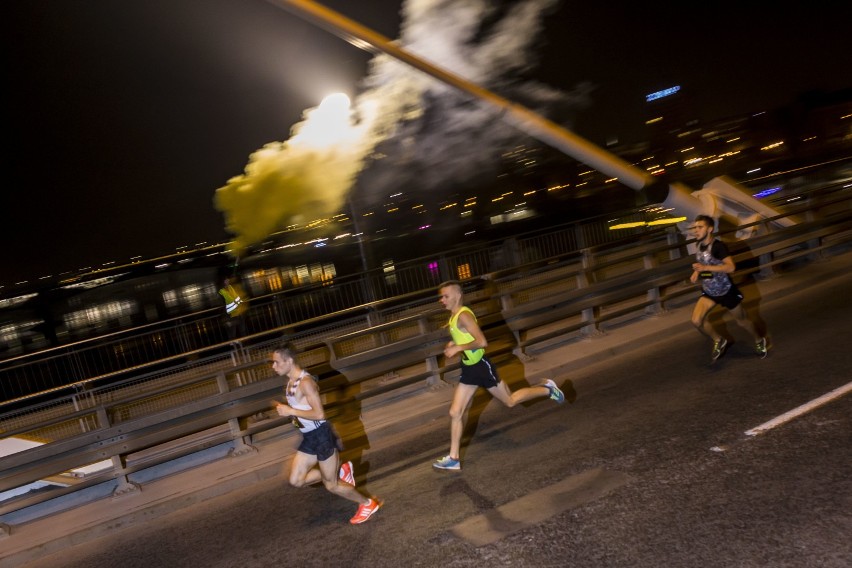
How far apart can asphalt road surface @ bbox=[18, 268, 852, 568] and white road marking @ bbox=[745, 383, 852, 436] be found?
0.08 m

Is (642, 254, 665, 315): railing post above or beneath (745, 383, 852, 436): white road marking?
above

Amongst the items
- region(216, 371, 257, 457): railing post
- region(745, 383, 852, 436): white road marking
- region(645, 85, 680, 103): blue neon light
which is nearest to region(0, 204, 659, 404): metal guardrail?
region(216, 371, 257, 457): railing post

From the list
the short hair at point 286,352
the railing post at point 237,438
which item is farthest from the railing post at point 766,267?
the short hair at point 286,352

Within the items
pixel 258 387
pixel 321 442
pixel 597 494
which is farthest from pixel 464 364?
pixel 258 387

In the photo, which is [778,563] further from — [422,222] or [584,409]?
[422,222]

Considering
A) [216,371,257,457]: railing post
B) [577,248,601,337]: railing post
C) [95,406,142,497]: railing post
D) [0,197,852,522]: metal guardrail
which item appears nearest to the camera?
[0,197,852,522]: metal guardrail

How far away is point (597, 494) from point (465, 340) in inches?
68.6

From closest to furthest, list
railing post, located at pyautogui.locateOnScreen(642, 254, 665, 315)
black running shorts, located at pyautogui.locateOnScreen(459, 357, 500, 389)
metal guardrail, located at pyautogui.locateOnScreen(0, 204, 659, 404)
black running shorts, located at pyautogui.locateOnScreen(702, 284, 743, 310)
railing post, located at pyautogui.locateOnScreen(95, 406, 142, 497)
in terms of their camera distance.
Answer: black running shorts, located at pyautogui.locateOnScreen(459, 357, 500, 389), railing post, located at pyautogui.locateOnScreen(95, 406, 142, 497), black running shorts, located at pyautogui.locateOnScreen(702, 284, 743, 310), railing post, located at pyautogui.locateOnScreen(642, 254, 665, 315), metal guardrail, located at pyautogui.locateOnScreen(0, 204, 659, 404)

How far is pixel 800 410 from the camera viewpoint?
232 inches

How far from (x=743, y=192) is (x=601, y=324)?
6.05 meters

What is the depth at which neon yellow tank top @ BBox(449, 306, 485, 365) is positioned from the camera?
18.9 feet

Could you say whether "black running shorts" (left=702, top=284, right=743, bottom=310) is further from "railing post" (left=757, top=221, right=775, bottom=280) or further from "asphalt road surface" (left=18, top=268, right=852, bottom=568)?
"railing post" (left=757, top=221, right=775, bottom=280)

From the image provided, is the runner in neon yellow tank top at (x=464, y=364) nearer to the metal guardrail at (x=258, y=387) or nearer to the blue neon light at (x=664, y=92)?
the metal guardrail at (x=258, y=387)

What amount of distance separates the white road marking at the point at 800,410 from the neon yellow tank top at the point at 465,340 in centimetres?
249
